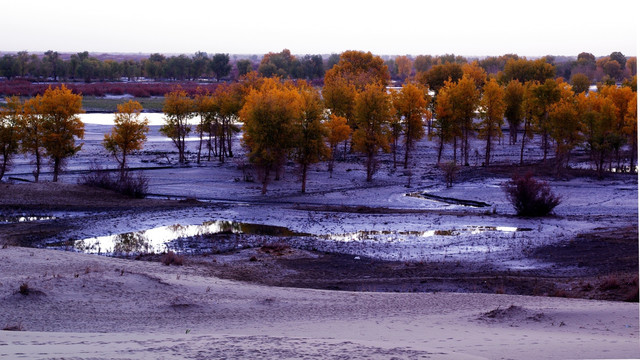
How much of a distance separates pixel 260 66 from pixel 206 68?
149 feet

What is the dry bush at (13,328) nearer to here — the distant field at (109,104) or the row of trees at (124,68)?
the distant field at (109,104)

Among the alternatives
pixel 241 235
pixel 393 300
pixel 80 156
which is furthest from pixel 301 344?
pixel 80 156

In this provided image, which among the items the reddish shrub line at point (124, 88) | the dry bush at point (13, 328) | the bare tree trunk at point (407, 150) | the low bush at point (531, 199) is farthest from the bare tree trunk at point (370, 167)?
the reddish shrub line at point (124, 88)

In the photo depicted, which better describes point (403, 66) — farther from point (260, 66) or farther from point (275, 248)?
point (275, 248)

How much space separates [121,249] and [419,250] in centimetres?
1089

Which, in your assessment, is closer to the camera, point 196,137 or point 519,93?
point 519,93

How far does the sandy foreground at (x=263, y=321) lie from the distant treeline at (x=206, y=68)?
63.1 meters

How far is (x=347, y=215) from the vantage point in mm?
32781

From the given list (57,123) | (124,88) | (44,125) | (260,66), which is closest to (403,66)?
(260,66)

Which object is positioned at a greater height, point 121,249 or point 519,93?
point 519,93

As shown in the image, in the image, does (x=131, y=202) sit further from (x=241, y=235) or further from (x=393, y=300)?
(x=393, y=300)

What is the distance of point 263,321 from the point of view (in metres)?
13.6

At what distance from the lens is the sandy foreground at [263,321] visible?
1041 cm

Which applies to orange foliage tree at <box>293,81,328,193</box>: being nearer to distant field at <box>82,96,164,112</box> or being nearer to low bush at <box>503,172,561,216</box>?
low bush at <box>503,172,561,216</box>
